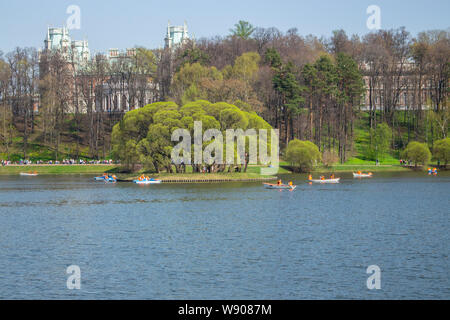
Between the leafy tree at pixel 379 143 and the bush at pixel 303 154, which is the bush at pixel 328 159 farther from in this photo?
the leafy tree at pixel 379 143

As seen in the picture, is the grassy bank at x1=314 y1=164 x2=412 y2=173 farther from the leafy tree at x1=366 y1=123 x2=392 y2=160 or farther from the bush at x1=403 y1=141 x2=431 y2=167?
the leafy tree at x1=366 y1=123 x2=392 y2=160

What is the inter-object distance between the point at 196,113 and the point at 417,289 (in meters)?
64.7

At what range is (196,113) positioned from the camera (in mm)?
93438

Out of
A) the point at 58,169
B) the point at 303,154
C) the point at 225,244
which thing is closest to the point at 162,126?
the point at 303,154

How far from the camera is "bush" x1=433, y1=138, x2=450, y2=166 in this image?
11619cm

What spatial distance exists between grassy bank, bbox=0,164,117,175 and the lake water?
37615 millimetres

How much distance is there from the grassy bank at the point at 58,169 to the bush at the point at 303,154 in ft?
105

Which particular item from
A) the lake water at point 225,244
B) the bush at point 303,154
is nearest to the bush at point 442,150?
the bush at point 303,154

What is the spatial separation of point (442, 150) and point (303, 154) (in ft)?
88.3

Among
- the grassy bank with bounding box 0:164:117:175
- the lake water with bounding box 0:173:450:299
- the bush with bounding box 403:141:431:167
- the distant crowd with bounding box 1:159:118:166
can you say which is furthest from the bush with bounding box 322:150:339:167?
the distant crowd with bounding box 1:159:118:166

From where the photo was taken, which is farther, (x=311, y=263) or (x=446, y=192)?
(x=446, y=192)

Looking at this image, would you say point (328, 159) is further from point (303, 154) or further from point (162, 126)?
point (162, 126)

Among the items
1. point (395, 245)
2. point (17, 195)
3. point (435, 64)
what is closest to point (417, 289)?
point (395, 245)
